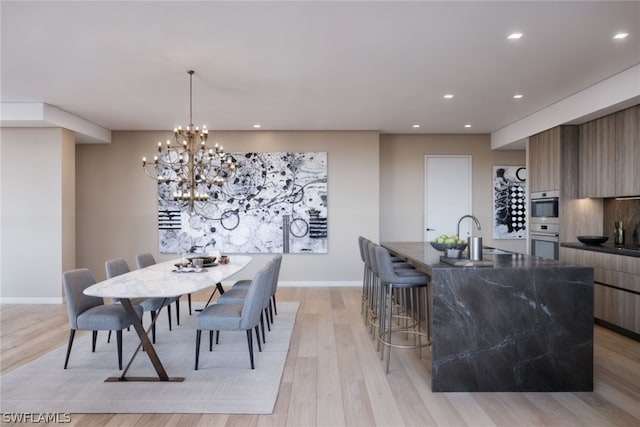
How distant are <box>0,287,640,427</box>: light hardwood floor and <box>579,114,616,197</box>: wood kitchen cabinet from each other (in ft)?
5.67

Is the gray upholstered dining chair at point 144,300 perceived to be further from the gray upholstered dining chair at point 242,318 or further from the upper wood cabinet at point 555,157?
the upper wood cabinet at point 555,157

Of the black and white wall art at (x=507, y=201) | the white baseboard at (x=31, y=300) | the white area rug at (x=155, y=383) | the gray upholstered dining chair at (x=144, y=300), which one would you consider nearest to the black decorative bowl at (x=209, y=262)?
the gray upholstered dining chair at (x=144, y=300)

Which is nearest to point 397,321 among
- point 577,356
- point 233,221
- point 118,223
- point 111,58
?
point 577,356

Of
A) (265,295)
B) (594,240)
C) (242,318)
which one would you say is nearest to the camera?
(242,318)

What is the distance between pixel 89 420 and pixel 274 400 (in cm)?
118

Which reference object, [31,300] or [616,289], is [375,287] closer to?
[616,289]

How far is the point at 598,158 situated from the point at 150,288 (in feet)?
17.2

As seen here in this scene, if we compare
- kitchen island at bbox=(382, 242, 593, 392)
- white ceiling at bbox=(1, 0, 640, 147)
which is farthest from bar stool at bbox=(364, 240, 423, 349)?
white ceiling at bbox=(1, 0, 640, 147)

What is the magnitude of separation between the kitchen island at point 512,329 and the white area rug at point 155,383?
53.7 inches

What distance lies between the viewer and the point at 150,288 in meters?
2.97

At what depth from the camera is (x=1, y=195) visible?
5566mm

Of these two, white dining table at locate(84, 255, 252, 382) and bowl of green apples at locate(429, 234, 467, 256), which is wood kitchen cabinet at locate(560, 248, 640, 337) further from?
white dining table at locate(84, 255, 252, 382)

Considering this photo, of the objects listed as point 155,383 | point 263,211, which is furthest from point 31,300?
point 155,383

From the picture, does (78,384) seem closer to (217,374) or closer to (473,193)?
(217,374)
